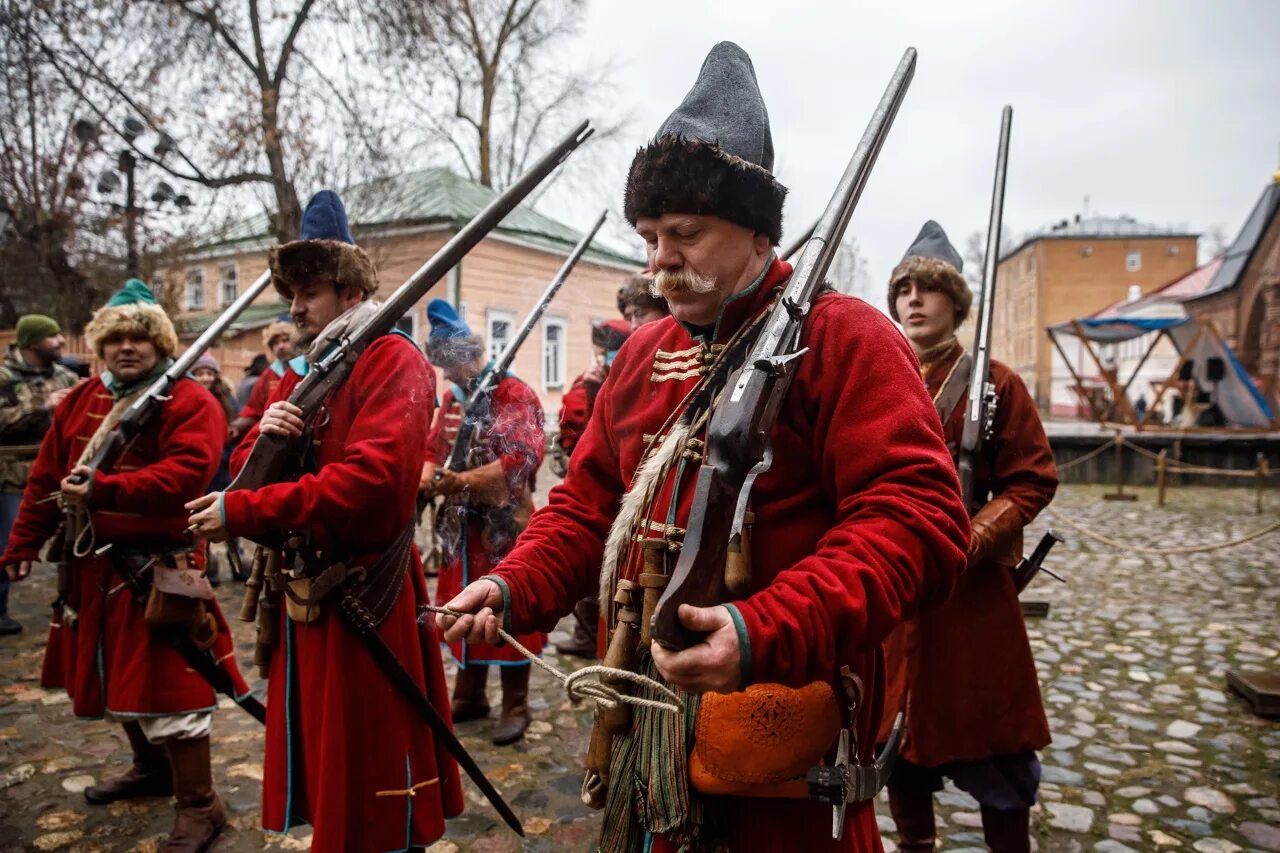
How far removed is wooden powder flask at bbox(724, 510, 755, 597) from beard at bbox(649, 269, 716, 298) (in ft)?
Answer: 1.70

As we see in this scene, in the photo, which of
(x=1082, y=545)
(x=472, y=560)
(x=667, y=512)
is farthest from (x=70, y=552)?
(x=1082, y=545)

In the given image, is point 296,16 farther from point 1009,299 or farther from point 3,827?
point 1009,299

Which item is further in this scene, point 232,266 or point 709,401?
point 232,266

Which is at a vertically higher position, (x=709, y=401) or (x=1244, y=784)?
(x=709, y=401)

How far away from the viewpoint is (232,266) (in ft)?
69.2

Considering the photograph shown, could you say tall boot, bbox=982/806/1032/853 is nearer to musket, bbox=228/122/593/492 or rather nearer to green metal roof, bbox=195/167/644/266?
musket, bbox=228/122/593/492

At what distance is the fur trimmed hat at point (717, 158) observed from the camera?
1.74 m

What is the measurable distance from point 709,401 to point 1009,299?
74.5m

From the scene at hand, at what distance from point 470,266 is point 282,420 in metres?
14.8

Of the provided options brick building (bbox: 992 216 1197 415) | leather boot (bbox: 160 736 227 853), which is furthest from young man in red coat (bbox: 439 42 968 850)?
brick building (bbox: 992 216 1197 415)

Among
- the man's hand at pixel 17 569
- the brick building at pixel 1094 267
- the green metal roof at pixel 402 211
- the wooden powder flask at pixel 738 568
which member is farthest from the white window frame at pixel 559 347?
the brick building at pixel 1094 267

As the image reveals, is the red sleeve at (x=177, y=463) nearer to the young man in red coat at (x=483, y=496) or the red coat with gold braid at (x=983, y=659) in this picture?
the young man in red coat at (x=483, y=496)

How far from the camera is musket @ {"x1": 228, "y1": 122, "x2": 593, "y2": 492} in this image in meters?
2.81

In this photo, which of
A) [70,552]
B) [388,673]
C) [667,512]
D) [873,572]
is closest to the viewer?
[873,572]
